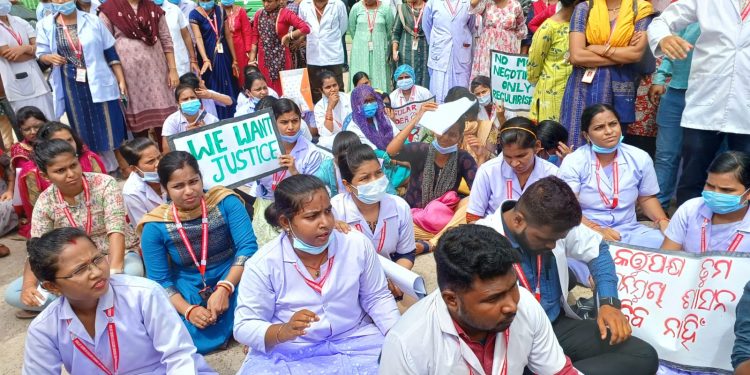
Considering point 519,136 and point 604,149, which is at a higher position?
point 519,136

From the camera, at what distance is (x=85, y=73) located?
649 cm

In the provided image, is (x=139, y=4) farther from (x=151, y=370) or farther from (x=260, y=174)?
(x=151, y=370)

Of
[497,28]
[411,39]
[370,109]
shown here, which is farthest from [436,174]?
[411,39]

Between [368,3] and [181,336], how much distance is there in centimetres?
667

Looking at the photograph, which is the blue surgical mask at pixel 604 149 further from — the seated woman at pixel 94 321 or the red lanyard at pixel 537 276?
the seated woman at pixel 94 321

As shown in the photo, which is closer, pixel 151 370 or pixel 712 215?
pixel 151 370

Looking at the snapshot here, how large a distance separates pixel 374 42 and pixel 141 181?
490cm

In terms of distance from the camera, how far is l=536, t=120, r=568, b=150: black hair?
4.97 m

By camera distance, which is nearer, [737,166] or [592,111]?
[737,166]

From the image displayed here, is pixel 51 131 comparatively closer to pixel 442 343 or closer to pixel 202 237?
pixel 202 237

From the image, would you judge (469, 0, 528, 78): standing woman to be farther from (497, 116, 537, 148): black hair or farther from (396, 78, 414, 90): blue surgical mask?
(497, 116, 537, 148): black hair

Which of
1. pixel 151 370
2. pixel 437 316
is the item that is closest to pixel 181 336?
pixel 151 370

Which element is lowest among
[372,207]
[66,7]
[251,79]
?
[372,207]

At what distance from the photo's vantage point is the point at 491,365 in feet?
7.41
